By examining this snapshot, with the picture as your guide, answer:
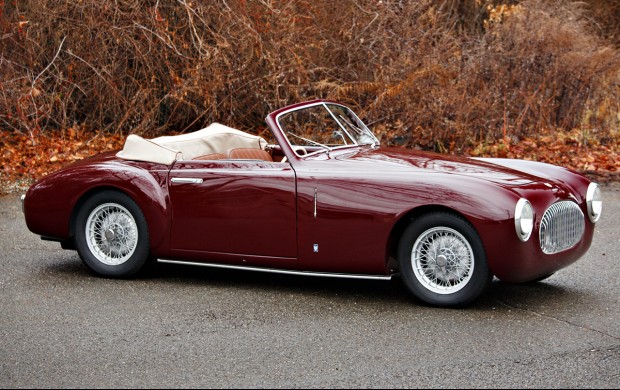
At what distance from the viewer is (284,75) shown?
13.1 metres

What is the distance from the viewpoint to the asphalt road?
194 inches

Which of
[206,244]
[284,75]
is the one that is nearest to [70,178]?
[206,244]

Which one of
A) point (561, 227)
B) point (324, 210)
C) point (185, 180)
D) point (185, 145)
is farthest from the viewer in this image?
point (185, 145)

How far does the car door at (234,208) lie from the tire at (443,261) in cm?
84

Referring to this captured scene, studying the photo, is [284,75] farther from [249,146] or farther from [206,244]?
[206,244]

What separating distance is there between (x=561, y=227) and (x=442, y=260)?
0.87 m

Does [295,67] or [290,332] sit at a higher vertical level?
[295,67]

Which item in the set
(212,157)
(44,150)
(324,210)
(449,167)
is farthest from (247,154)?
(44,150)

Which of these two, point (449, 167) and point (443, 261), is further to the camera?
point (449, 167)

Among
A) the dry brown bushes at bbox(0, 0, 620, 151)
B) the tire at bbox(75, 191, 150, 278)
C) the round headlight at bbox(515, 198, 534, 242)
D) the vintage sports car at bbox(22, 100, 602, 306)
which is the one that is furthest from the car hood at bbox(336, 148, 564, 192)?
the dry brown bushes at bbox(0, 0, 620, 151)

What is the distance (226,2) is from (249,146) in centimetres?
589

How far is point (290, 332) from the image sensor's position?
5.77 meters

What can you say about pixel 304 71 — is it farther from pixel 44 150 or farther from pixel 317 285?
pixel 317 285

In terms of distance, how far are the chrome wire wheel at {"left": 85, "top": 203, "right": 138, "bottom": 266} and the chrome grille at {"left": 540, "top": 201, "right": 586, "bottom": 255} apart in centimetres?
296
